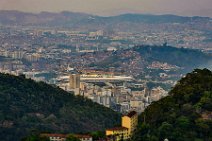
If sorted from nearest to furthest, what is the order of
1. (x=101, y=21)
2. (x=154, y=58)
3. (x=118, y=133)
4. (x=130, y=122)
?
(x=118, y=133), (x=130, y=122), (x=154, y=58), (x=101, y=21)

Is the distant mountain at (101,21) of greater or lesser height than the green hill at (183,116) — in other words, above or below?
below

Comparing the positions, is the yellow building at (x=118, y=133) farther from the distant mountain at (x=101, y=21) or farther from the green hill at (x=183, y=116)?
the distant mountain at (x=101, y=21)

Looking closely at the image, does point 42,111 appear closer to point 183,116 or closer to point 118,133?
point 118,133

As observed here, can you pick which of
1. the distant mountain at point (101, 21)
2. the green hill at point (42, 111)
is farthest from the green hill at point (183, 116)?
the distant mountain at point (101, 21)

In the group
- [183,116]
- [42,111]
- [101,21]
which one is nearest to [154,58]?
[42,111]

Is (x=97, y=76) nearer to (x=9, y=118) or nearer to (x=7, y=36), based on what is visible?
(x=9, y=118)

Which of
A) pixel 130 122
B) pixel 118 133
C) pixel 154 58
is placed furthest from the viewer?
pixel 154 58
